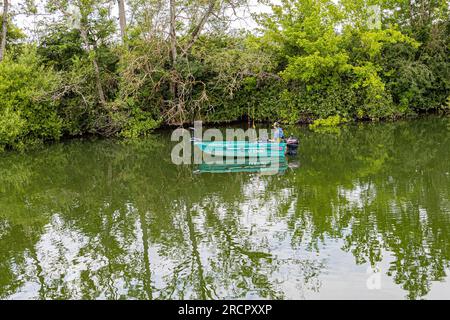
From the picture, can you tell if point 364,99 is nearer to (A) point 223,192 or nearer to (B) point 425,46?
(B) point 425,46

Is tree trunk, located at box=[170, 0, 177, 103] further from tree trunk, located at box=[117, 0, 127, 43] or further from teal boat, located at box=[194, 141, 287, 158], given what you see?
teal boat, located at box=[194, 141, 287, 158]

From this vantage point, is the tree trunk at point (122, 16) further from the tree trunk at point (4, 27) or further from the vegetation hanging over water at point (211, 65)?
the tree trunk at point (4, 27)

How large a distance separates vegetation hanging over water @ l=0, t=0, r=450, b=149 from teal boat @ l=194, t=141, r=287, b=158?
29.3ft

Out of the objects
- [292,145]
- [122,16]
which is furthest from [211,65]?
[292,145]

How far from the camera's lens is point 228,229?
35.9 ft

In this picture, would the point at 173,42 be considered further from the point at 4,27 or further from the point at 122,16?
the point at 4,27

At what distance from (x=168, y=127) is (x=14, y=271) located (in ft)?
69.9

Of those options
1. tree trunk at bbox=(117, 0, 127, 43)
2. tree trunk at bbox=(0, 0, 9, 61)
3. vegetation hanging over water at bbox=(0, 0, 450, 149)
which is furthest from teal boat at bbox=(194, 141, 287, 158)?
tree trunk at bbox=(0, 0, 9, 61)

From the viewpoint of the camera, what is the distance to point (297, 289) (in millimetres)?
8086

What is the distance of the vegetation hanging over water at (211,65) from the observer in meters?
25.7

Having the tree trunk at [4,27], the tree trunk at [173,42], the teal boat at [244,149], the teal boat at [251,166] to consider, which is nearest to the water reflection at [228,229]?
the teal boat at [251,166]

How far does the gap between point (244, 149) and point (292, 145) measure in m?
2.09

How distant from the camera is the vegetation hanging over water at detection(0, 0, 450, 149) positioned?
2567 cm

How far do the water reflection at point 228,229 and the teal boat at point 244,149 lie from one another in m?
1.20
